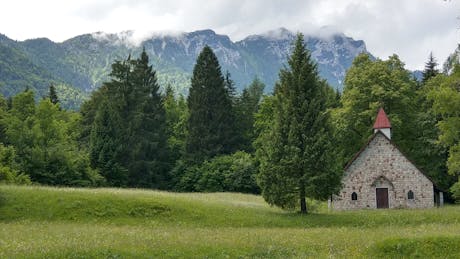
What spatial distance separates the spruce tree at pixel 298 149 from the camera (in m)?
31.8

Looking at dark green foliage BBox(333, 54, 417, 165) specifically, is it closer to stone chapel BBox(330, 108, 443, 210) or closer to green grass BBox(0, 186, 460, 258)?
stone chapel BBox(330, 108, 443, 210)

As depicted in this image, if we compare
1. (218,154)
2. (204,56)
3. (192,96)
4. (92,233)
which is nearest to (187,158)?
(218,154)

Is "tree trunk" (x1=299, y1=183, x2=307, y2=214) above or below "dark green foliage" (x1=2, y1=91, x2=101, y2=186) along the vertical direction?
below

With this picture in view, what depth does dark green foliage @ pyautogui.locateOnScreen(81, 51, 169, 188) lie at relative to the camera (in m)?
57.1

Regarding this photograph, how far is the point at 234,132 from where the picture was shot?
68.6 m

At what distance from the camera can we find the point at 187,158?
212 feet

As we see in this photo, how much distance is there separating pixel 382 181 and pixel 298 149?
16326 millimetres

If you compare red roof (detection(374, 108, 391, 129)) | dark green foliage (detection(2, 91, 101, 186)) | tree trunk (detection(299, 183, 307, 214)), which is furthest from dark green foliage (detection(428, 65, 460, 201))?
dark green foliage (detection(2, 91, 101, 186))

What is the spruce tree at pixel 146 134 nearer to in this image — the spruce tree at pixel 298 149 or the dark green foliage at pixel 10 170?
the dark green foliage at pixel 10 170

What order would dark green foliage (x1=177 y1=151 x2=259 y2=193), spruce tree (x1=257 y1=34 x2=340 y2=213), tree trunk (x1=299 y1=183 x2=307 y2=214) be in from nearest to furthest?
spruce tree (x1=257 y1=34 x2=340 y2=213) < tree trunk (x1=299 y1=183 x2=307 y2=214) < dark green foliage (x1=177 y1=151 x2=259 y2=193)

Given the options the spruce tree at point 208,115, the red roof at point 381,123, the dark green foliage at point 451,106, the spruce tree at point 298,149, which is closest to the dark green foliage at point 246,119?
the spruce tree at point 208,115

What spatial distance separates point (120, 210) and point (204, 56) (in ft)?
144

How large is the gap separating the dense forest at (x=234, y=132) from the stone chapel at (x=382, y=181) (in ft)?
12.0

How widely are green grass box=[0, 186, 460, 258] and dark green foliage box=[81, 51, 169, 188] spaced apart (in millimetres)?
25497
